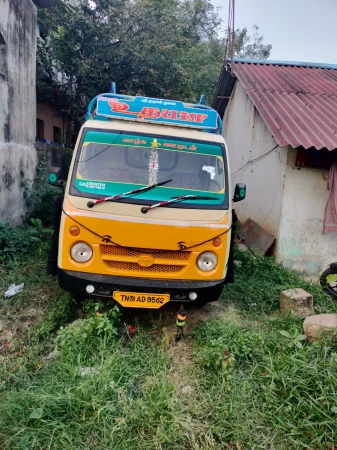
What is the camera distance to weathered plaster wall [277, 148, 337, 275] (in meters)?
5.98

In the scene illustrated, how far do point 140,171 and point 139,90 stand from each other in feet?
28.8

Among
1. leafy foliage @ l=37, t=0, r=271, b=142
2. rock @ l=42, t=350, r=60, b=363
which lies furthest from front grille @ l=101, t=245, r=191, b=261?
leafy foliage @ l=37, t=0, r=271, b=142

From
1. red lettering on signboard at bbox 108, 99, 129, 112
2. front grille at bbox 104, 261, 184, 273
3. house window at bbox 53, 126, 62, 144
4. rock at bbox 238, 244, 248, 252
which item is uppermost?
red lettering on signboard at bbox 108, 99, 129, 112

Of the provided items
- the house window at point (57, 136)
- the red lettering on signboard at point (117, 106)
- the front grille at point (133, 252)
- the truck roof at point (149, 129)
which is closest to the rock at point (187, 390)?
the front grille at point (133, 252)

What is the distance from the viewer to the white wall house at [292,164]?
586cm

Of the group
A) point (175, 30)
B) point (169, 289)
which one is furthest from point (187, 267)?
point (175, 30)

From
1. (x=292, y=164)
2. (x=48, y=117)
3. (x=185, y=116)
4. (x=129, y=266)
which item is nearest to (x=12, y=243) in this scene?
(x=129, y=266)

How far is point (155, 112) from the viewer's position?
406cm

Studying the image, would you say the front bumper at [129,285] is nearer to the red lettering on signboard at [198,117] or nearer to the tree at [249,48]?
the red lettering on signboard at [198,117]

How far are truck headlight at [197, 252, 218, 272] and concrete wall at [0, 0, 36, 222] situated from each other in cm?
435

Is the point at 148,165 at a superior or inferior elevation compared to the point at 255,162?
superior

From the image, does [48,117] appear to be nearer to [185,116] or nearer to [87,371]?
[185,116]

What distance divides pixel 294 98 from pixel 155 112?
4.48 m

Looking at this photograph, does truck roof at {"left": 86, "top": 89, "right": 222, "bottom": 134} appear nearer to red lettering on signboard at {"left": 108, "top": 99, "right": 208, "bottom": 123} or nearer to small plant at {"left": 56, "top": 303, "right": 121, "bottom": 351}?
red lettering on signboard at {"left": 108, "top": 99, "right": 208, "bottom": 123}
